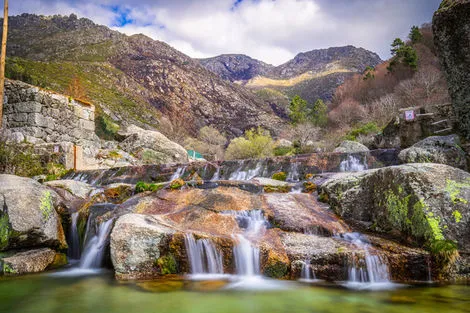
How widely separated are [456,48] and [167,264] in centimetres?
616

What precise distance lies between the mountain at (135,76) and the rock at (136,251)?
164 ft

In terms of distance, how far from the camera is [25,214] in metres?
4.83

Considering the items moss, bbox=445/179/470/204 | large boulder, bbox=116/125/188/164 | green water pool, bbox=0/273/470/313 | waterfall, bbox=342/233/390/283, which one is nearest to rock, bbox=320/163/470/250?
moss, bbox=445/179/470/204

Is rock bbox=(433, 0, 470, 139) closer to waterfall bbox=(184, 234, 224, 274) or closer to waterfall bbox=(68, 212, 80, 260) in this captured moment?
waterfall bbox=(184, 234, 224, 274)

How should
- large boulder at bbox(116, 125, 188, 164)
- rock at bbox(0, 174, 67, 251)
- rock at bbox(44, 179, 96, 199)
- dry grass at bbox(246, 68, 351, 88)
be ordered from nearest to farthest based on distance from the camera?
rock at bbox(0, 174, 67, 251)
rock at bbox(44, 179, 96, 199)
large boulder at bbox(116, 125, 188, 164)
dry grass at bbox(246, 68, 351, 88)

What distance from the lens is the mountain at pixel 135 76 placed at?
61188mm

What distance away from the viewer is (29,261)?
477cm

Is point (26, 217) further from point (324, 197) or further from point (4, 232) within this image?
point (324, 197)

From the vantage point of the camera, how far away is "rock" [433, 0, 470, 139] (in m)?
5.06

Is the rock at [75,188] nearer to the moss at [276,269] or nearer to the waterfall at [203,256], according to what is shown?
the waterfall at [203,256]

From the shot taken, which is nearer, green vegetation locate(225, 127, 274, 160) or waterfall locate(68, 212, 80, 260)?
waterfall locate(68, 212, 80, 260)

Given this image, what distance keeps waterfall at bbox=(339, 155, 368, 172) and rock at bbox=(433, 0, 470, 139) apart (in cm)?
499

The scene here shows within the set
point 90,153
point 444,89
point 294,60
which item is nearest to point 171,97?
point 444,89

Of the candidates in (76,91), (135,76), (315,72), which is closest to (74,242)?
(76,91)
